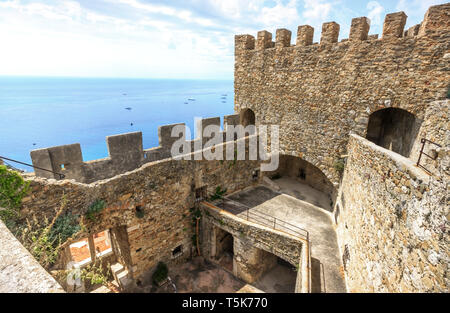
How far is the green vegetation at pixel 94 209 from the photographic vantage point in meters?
6.63

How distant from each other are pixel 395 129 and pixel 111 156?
36.3 ft

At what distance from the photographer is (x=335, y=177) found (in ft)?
30.8

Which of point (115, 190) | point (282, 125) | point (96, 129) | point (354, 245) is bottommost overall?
point (96, 129)

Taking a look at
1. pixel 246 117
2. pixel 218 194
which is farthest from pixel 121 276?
pixel 246 117

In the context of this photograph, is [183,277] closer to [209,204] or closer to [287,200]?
[209,204]

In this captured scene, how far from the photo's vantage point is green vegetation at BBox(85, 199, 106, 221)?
6629 millimetres

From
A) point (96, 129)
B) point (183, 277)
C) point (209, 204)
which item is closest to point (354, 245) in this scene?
point (209, 204)

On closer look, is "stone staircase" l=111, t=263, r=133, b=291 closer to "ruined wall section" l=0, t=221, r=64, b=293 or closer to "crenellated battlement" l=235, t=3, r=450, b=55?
"ruined wall section" l=0, t=221, r=64, b=293

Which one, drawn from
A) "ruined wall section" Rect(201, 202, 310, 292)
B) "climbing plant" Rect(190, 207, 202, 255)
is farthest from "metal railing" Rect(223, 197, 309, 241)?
"climbing plant" Rect(190, 207, 202, 255)

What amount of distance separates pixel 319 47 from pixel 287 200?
21.8 feet

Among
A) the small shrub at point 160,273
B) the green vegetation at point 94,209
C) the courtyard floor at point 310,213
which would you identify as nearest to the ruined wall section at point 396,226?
the courtyard floor at point 310,213

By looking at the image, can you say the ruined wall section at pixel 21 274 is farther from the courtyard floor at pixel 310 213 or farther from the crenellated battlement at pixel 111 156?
the courtyard floor at pixel 310 213

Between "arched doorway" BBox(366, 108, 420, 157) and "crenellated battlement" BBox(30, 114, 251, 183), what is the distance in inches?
299

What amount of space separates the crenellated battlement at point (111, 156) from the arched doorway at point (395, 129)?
7.60 meters
